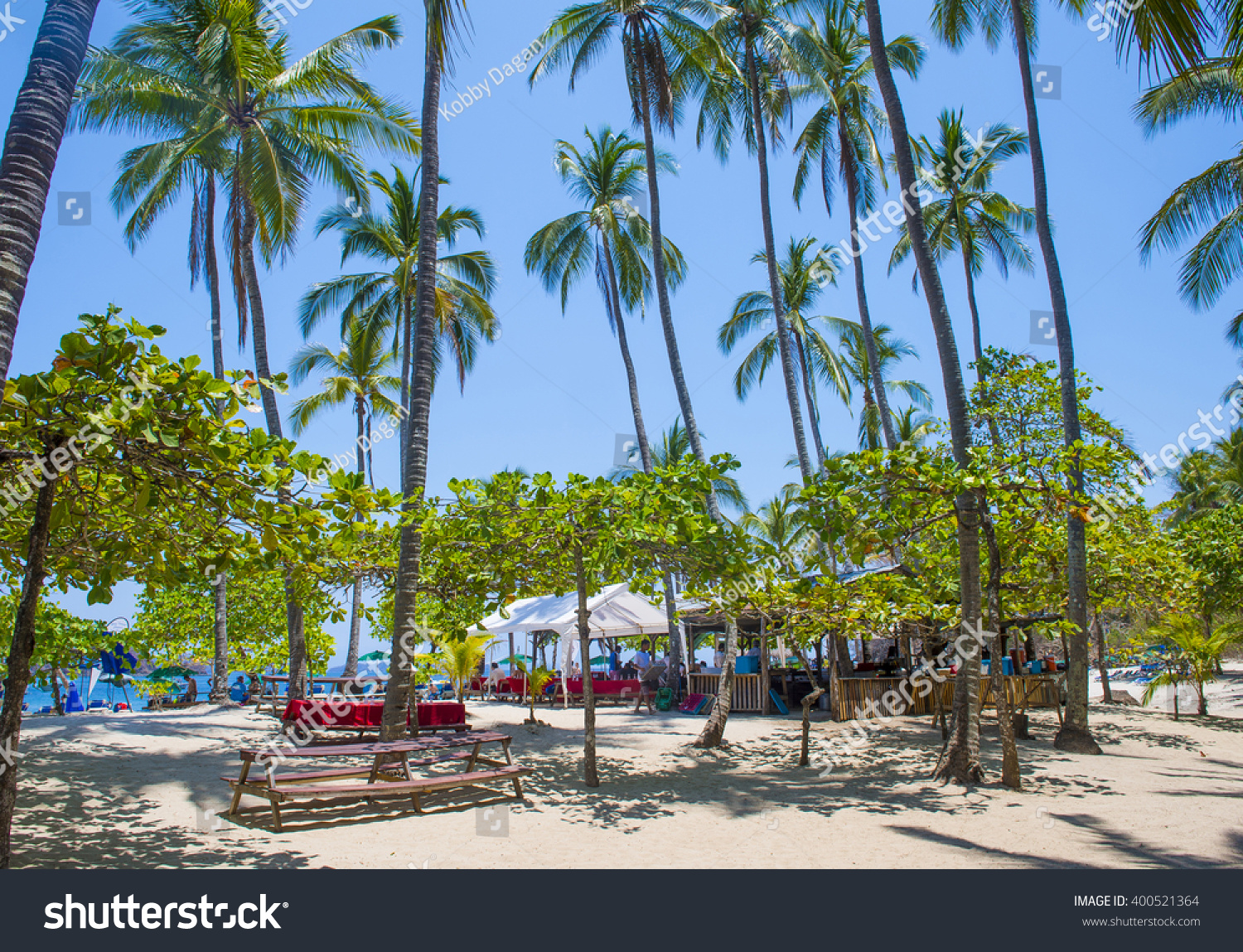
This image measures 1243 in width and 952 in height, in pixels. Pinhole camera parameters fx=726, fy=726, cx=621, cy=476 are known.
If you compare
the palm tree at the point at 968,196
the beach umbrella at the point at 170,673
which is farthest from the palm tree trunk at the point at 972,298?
the beach umbrella at the point at 170,673

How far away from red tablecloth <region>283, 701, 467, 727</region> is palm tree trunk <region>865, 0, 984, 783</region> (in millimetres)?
7490

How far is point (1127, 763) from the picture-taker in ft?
32.6

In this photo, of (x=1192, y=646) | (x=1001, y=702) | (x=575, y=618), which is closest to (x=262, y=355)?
(x=575, y=618)

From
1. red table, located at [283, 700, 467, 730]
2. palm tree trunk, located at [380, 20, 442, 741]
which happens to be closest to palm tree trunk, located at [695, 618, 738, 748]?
red table, located at [283, 700, 467, 730]

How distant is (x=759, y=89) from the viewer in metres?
17.2

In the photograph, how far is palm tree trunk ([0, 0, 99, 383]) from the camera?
13.4 ft

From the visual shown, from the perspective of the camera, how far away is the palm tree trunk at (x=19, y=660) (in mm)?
4293

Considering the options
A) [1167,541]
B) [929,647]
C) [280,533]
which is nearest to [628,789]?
[280,533]

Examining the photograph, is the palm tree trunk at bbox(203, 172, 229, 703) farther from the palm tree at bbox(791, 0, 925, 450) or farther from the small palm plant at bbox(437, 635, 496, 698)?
the palm tree at bbox(791, 0, 925, 450)

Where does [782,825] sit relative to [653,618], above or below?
below

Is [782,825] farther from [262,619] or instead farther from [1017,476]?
[262,619]

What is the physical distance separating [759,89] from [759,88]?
32 millimetres

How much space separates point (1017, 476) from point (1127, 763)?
517 cm

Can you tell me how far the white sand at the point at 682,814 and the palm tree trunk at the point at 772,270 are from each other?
7.13 meters
